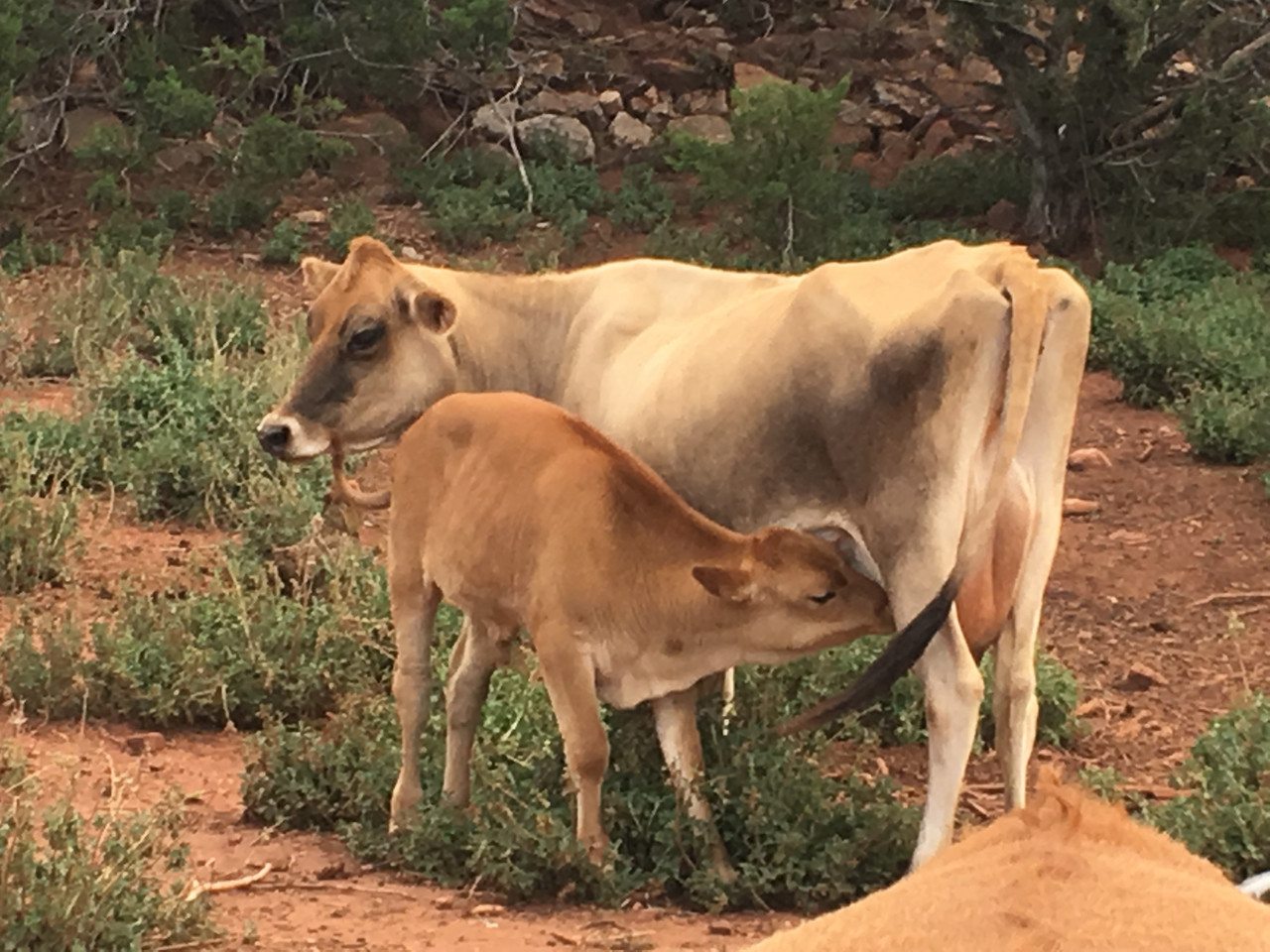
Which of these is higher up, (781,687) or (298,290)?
(781,687)

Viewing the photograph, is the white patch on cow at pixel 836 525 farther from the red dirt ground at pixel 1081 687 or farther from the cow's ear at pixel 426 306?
the cow's ear at pixel 426 306

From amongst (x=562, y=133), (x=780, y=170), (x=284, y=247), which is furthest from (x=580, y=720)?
(x=562, y=133)

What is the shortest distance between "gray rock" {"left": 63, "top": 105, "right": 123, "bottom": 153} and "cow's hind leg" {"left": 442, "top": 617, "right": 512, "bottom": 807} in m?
12.0

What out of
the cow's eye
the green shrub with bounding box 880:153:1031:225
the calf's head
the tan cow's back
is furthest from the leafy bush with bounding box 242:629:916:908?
the green shrub with bounding box 880:153:1031:225

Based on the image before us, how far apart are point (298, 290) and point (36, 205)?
10.9ft

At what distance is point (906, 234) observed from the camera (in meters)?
15.3

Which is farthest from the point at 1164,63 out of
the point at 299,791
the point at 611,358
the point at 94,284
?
the point at 299,791

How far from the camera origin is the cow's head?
21.9 feet

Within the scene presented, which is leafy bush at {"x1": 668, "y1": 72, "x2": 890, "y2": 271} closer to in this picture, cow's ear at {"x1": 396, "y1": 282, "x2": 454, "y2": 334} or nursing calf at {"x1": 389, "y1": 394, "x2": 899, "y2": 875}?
cow's ear at {"x1": 396, "y1": 282, "x2": 454, "y2": 334}

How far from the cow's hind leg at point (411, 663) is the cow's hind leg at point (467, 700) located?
89 millimetres

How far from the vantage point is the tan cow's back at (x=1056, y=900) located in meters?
1.89

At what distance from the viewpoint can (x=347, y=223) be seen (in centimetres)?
1540

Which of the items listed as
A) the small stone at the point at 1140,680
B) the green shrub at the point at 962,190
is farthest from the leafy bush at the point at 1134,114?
the small stone at the point at 1140,680

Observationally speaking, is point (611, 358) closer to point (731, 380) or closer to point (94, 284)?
Result: point (731, 380)
